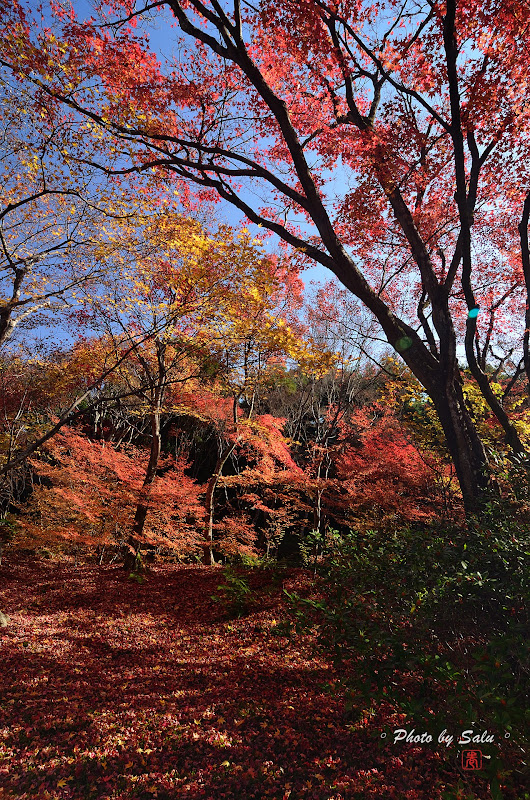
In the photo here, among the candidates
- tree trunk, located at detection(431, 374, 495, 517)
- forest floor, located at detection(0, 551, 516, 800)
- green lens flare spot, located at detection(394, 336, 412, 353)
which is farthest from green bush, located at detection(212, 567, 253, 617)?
green lens flare spot, located at detection(394, 336, 412, 353)

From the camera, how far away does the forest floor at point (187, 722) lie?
265 centimetres

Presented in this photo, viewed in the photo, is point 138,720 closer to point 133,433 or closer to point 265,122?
point 265,122

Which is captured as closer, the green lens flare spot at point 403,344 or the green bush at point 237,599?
the green lens flare spot at point 403,344

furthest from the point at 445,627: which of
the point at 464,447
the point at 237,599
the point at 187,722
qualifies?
the point at 237,599

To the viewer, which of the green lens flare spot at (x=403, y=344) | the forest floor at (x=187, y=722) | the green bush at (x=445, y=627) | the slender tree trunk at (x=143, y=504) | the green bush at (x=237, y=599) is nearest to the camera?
the green bush at (x=445, y=627)

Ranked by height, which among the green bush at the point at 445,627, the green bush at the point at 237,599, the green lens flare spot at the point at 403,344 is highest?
the green lens flare spot at the point at 403,344

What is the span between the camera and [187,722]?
11.1 feet

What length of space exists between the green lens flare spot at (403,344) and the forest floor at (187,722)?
156 inches

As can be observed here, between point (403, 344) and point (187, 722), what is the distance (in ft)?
16.2

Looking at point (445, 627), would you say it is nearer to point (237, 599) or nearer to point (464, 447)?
point (464, 447)

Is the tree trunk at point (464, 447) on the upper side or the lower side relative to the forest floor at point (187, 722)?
upper

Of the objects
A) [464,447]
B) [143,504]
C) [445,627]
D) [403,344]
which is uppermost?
[403,344]

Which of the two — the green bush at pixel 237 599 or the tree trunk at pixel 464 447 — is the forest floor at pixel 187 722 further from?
the tree trunk at pixel 464 447

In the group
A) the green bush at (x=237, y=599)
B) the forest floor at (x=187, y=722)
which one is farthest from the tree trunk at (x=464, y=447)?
the green bush at (x=237, y=599)
